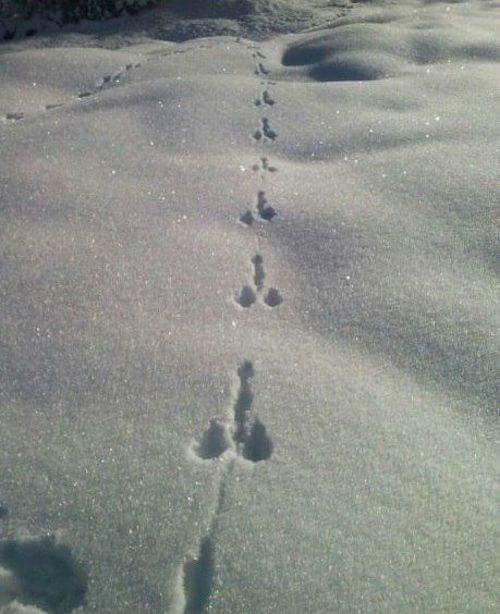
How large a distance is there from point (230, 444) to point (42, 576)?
42cm

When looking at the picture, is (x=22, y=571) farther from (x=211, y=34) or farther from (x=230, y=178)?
(x=211, y=34)

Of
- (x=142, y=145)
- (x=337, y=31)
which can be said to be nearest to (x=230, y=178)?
(x=142, y=145)

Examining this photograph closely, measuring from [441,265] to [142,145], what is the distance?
1178 millimetres

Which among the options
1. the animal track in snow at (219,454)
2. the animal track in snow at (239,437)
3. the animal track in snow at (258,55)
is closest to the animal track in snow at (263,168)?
the animal track in snow at (219,454)

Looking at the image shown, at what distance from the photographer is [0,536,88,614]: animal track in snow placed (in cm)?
103

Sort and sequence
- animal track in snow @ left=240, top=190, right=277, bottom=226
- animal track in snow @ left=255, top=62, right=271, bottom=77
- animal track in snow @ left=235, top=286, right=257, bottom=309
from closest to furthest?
animal track in snow @ left=235, top=286, right=257, bottom=309, animal track in snow @ left=240, top=190, right=277, bottom=226, animal track in snow @ left=255, top=62, right=271, bottom=77

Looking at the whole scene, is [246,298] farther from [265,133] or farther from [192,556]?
[265,133]

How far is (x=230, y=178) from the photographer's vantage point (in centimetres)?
216

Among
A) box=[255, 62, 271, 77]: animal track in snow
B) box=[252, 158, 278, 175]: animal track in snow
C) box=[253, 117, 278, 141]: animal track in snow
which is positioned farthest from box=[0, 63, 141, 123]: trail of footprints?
box=[252, 158, 278, 175]: animal track in snow

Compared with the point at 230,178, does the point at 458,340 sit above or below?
below

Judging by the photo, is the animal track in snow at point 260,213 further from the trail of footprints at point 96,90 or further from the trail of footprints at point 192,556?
the trail of footprints at point 96,90

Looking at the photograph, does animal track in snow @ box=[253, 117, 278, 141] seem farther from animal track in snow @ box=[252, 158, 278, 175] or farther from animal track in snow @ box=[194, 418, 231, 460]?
animal track in snow @ box=[194, 418, 231, 460]

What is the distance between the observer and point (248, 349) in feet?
4.95

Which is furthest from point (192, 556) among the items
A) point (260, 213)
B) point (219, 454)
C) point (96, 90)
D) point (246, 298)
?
point (96, 90)
